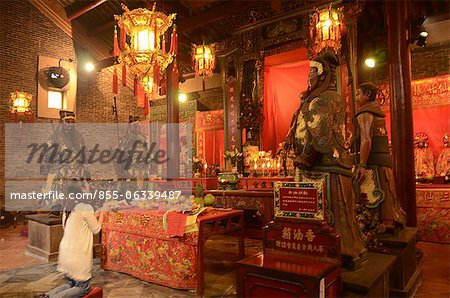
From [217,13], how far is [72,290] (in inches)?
250

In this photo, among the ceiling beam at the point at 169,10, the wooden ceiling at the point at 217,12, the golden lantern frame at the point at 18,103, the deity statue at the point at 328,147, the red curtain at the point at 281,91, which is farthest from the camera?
the golden lantern frame at the point at 18,103

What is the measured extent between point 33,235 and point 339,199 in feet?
15.8

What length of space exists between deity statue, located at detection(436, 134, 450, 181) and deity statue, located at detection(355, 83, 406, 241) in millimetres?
3704

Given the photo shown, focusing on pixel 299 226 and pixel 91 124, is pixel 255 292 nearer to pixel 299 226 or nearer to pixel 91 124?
pixel 299 226

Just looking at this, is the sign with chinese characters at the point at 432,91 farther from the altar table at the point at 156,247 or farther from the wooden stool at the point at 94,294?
the wooden stool at the point at 94,294

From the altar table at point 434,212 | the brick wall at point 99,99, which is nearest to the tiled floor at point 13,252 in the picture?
the brick wall at point 99,99

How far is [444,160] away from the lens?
253 inches

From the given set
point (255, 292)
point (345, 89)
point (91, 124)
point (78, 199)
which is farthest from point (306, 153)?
point (91, 124)

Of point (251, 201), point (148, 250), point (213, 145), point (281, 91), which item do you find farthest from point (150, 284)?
point (213, 145)

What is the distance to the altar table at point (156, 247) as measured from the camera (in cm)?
331

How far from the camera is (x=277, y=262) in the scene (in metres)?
2.08

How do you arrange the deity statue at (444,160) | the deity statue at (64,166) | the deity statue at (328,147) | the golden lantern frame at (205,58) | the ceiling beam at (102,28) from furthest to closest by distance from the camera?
the ceiling beam at (102,28) → the golden lantern frame at (205,58) → the deity statue at (444,160) → the deity statue at (64,166) → the deity statue at (328,147)

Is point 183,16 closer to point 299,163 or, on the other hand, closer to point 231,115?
point 231,115

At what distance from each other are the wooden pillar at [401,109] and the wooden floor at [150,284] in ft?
2.85
